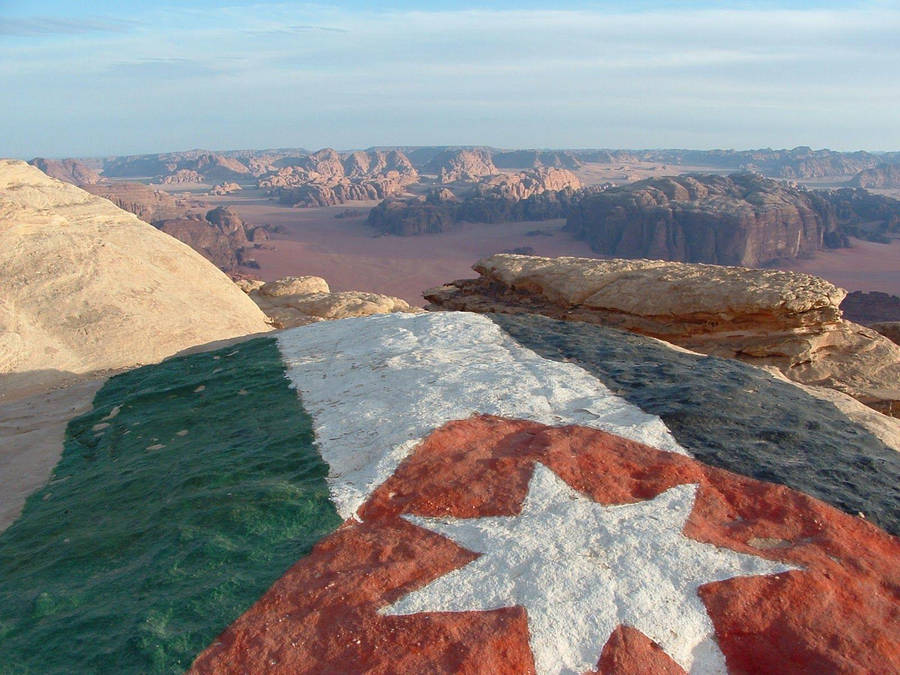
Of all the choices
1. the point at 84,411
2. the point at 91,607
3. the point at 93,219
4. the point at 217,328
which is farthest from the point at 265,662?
the point at 93,219

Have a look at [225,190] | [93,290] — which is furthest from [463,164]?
[93,290]

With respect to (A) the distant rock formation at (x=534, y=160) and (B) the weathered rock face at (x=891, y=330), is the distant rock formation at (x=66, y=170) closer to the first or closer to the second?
(A) the distant rock formation at (x=534, y=160)

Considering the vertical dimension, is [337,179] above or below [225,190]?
above

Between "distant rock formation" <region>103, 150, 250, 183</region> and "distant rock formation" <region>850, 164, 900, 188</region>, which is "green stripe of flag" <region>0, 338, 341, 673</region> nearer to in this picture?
"distant rock formation" <region>850, 164, 900, 188</region>

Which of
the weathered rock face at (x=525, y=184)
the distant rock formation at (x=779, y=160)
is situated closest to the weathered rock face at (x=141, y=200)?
the weathered rock face at (x=525, y=184)

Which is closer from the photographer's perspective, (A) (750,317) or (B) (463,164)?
(A) (750,317)

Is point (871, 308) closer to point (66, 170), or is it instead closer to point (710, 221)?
point (710, 221)
